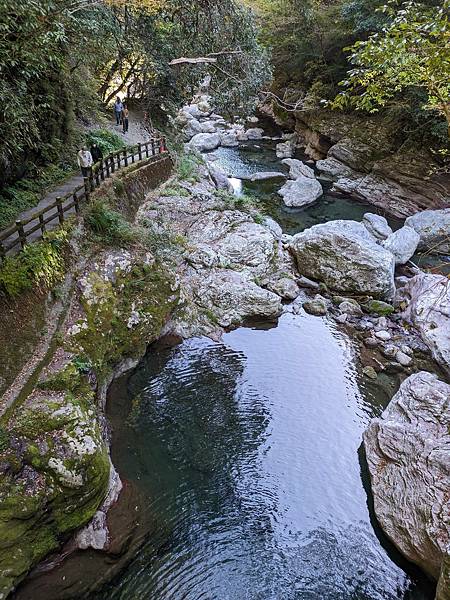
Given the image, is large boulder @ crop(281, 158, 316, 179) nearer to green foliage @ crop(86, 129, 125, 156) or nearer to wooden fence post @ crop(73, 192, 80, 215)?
green foliage @ crop(86, 129, 125, 156)

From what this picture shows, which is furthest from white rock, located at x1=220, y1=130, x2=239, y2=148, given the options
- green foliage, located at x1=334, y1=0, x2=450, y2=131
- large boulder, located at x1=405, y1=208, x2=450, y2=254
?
green foliage, located at x1=334, y1=0, x2=450, y2=131

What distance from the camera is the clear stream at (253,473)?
7.38 meters

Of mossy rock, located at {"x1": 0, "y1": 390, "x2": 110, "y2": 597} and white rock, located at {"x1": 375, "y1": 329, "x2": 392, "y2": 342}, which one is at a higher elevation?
mossy rock, located at {"x1": 0, "y1": 390, "x2": 110, "y2": 597}

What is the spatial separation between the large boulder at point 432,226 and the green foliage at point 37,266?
655 inches

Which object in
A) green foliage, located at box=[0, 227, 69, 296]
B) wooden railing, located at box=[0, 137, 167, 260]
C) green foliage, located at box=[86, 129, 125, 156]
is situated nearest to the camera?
green foliage, located at box=[0, 227, 69, 296]

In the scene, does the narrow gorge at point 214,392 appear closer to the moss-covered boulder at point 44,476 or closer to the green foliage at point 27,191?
the moss-covered boulder at point 44,476

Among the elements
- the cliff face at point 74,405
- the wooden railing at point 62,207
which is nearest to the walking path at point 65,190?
the wooden railing at point 62,207

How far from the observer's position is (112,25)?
14008mm

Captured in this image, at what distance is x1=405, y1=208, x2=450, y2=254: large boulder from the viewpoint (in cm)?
1978

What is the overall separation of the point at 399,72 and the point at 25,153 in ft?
39.0

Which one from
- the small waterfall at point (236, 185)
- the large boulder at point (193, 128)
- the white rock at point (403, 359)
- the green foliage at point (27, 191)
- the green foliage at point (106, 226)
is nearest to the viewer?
the green foliage at point (27, 191)

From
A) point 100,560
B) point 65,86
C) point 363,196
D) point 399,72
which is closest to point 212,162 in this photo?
point 363,196

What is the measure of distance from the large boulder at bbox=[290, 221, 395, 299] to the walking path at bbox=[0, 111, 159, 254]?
30.1ft

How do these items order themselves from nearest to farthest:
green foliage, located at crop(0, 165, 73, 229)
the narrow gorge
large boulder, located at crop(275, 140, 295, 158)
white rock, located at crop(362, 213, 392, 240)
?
the narrow gorge → green foliage, located at crop(0, 165, 73, 229) → white rock, located at crop(362, 213, 392, 240) → large boulder, located at crop(275, 140, 295, 158)
